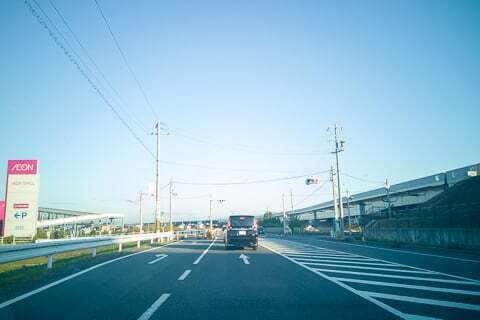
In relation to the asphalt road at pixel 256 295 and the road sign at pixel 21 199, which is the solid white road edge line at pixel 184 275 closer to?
the asphalt road at pixel 256 295

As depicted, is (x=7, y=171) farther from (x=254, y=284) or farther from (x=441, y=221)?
(x=441, y=221)

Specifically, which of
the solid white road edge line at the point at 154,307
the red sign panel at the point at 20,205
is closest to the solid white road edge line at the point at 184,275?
the solid white road edge line at the point at 154,307

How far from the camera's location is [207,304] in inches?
247

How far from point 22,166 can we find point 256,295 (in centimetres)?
3307

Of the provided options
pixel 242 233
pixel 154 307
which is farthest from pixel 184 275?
Answer: pixel 242 233

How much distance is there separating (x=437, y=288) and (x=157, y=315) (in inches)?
241

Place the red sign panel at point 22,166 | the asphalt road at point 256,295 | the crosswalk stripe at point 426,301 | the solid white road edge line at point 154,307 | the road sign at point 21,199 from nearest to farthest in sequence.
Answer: the solid white road edge line at point 154,307, the asphalt road at point 256,295, the crosswalk stripe at point 426,301, the road sign at point 21,199, the red sign panel at point 22,166

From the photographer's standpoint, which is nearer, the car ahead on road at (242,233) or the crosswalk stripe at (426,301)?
the crosswalk stripe at (426,301)

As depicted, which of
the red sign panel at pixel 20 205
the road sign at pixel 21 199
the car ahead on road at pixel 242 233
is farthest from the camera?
the red sign panel at pixel 20 205

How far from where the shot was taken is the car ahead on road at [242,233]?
1875 cm

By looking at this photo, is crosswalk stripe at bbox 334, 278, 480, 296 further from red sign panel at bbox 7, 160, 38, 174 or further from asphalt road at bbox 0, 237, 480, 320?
red sign panel at bbox 7, 160, 38, 174

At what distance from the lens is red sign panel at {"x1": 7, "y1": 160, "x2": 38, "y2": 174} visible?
32.6m

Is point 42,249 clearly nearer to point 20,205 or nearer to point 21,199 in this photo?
point 20,205

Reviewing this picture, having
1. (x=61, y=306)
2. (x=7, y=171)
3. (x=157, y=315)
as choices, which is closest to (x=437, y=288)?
(x=157, y=315)
